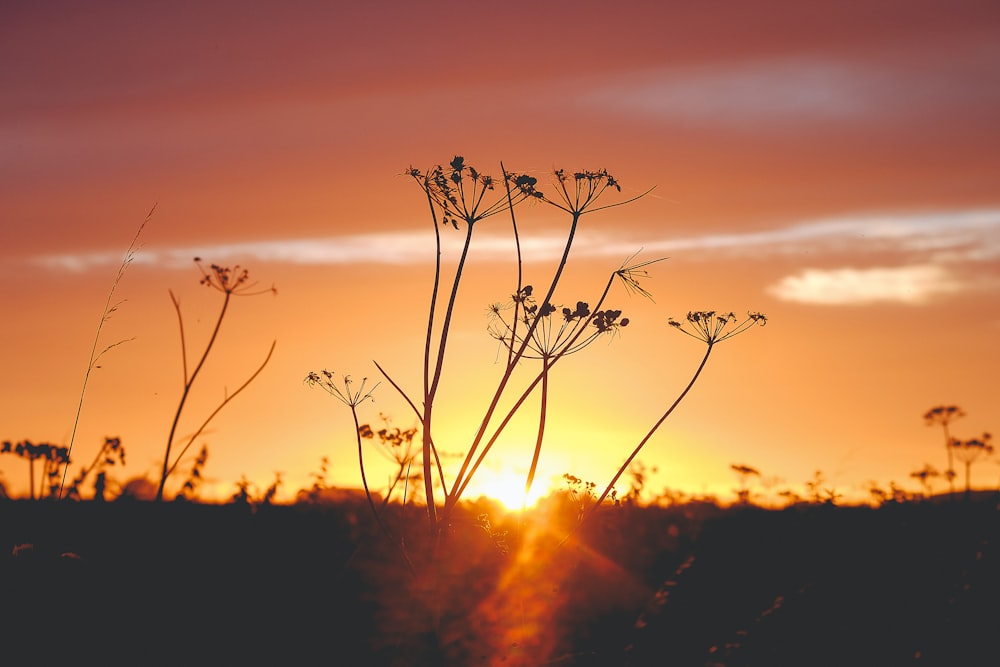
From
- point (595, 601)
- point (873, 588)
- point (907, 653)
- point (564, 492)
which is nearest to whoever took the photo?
point (907, 653)

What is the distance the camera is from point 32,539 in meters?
8.34

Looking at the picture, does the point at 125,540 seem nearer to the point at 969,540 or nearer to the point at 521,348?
the point at 521,348

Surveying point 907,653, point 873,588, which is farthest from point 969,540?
point 907,653

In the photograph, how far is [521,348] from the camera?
293 inches

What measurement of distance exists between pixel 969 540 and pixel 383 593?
5.91 meters

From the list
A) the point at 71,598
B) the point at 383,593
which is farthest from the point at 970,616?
the point at 71,598

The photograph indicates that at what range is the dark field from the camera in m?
7.57

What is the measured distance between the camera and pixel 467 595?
859cm

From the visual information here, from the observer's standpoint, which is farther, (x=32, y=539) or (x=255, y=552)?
(x=255, y=552)

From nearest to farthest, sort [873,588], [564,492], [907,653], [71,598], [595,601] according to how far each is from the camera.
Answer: [71,598] → [907,653] → [873,588] → [595,601] → [564,492]

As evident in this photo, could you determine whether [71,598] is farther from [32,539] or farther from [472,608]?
[472,608]

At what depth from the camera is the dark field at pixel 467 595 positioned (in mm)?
7570

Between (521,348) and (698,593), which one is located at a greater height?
(521,348)

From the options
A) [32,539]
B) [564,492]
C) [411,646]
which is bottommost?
[411,646]
